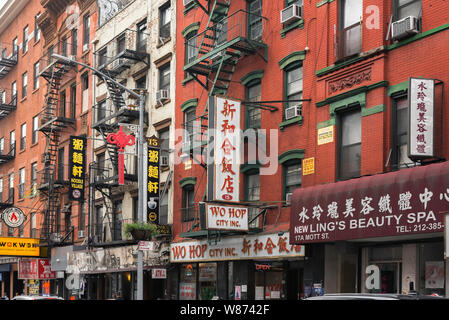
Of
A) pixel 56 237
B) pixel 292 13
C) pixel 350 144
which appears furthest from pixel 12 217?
pixel 350 144

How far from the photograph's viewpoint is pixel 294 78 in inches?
889

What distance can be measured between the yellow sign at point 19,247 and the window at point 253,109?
20345 mm

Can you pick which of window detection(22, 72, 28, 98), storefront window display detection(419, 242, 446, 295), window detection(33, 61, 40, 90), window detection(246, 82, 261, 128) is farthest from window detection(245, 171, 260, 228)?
window detection(22, 72, 28, 98)

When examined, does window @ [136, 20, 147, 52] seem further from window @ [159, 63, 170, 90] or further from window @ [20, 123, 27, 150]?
window @ [20, 123, 27, 150]

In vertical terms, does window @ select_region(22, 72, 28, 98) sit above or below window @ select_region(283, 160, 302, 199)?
above

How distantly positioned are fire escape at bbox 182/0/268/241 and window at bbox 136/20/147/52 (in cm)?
582

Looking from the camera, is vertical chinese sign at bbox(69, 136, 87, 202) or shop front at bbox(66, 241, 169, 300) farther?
vertical chinese sign at bbox(69, 136, 87, 202)

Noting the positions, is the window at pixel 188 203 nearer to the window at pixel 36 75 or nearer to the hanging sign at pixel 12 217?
the hanging sign at pixel 12 217

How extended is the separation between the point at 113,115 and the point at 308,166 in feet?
46.3

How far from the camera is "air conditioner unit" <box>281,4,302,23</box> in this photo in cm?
2208

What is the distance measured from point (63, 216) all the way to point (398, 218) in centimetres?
2786

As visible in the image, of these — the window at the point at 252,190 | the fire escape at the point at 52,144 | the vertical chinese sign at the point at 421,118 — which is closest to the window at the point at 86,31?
the fire escape at the point at 52,144

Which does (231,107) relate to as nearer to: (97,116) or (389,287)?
(389,287)
